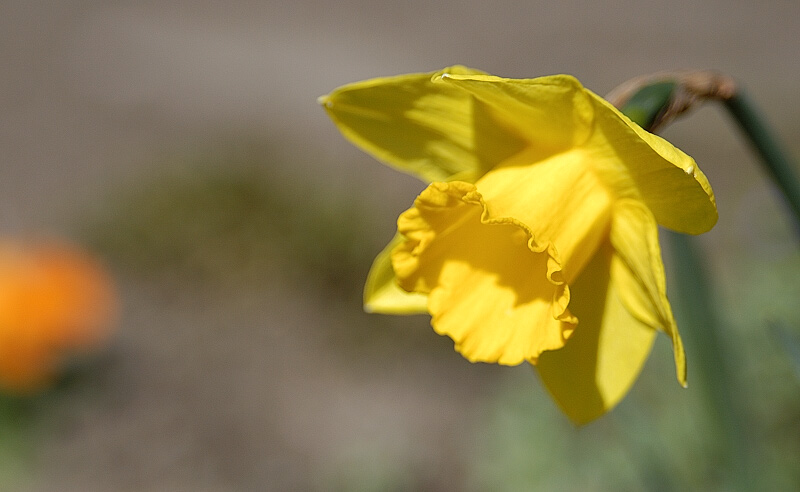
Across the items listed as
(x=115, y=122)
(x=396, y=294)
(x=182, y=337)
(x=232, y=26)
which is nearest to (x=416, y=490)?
(x=182, y=337)

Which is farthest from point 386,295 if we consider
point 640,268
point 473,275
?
point 640,268

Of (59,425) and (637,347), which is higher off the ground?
(637,347)

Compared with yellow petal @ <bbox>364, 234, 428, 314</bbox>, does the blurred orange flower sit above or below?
below

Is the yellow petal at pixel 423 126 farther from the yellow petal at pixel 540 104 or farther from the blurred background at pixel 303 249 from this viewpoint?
the blurred background at pixel 303 249

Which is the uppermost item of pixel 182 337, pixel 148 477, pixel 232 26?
pixel 232 26

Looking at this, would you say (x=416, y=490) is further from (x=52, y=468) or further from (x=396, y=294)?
(x=396, y=294)

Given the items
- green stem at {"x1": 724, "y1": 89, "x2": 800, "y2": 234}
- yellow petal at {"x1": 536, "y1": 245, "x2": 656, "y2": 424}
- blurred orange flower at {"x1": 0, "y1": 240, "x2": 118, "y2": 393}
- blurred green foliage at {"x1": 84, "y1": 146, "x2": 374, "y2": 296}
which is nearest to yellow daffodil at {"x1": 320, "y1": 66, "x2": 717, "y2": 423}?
yellow petal at {"x1": 536, "y1": 245, "x2": 656, "y2": 424}

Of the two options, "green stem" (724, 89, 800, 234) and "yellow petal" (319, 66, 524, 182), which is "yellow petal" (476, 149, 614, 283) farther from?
"green stem" (724, 89, 800, 234)
